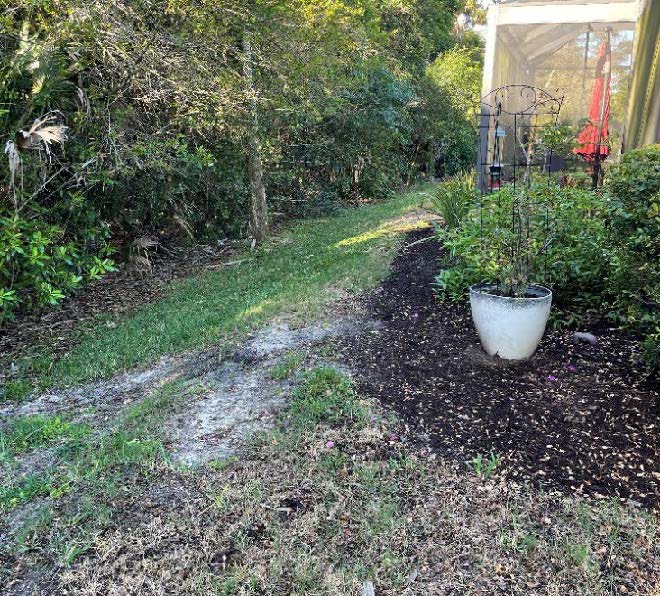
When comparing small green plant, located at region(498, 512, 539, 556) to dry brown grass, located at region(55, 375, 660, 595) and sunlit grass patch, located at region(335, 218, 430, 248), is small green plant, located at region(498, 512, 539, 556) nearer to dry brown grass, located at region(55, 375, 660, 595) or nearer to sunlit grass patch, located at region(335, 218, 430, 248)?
dry brown grass, located at region(55, 375, 660, 595)

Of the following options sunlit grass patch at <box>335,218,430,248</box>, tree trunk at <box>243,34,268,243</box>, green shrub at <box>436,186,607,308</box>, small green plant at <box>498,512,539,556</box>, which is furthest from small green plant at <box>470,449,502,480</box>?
tree trunk at <box>243,34,268,243</box>

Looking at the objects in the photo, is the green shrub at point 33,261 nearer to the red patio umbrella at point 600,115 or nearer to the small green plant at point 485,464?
the small green plant at point 485,464

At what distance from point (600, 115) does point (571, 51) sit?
205 centimetres

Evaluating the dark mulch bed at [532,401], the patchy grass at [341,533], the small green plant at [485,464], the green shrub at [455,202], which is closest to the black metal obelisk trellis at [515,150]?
the green shrub at [455,202]

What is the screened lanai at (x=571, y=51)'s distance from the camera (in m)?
6.56

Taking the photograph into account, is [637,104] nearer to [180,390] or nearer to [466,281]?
[466,281]

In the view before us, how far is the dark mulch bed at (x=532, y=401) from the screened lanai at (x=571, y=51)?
14.1ft

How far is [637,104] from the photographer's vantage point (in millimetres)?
6109

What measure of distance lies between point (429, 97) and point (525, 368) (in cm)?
1396

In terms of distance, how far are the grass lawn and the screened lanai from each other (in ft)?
8.11

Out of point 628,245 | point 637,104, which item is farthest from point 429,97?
point 628,245

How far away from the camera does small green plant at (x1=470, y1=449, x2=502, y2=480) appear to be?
8.23 feet

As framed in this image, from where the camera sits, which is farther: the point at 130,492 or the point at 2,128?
the point at 2,128

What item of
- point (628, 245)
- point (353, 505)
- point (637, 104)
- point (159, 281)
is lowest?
point (159, 281)
